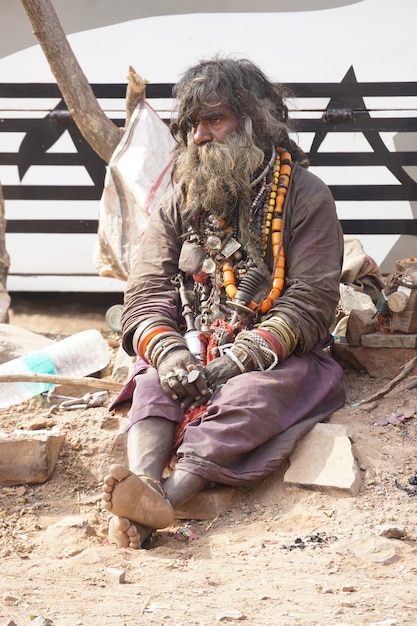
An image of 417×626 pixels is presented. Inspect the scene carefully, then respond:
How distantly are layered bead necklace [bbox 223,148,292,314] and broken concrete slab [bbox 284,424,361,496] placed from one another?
0.68m

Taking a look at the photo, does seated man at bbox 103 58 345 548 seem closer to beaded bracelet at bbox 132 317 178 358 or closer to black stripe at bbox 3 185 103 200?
beaded bracelet at bbox 132 317 178 358

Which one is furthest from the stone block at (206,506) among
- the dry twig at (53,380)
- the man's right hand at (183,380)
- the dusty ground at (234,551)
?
the dry twig at (53,380)

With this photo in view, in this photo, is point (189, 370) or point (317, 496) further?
point (189, 370)

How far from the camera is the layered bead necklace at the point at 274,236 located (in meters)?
4.61

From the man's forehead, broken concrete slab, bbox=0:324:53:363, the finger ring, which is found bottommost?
broken concrete slab, bbox=0:324:53:363

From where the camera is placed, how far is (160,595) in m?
3.12

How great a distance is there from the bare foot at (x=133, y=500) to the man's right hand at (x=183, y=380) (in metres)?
0.61

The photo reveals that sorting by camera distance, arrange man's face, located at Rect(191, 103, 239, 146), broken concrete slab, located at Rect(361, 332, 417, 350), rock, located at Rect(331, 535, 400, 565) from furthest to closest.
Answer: broken concrete slab, located at Rect(361, 332, 417, 350) < man's face, located at Rect(191, 103, 239, 146) < rock, located at Rect(331, 535, 400, 565)

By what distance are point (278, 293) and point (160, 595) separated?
1.86m

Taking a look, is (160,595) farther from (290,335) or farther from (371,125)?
(371,125)

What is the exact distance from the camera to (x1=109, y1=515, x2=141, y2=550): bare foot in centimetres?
365

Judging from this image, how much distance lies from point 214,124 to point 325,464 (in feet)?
5.80

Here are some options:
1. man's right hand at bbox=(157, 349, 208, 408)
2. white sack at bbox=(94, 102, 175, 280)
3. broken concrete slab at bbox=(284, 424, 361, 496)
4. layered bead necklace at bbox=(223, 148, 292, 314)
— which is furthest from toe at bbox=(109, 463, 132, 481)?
white sack at bbox=(94, 102, 175, 280)

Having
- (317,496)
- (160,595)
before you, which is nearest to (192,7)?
(317,496)
